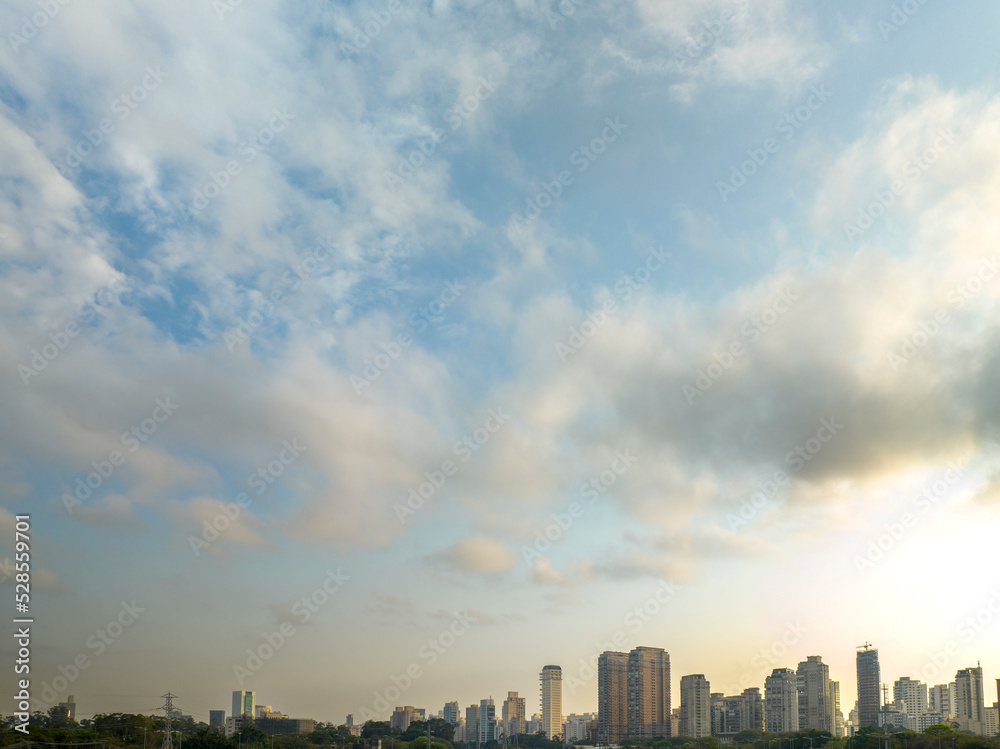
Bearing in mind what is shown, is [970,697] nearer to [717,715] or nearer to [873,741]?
[717,715]

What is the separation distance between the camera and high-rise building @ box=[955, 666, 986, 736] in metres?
160

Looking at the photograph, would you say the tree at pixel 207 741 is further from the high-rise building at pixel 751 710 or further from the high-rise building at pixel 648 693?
the high-rise building at pixel 751 710

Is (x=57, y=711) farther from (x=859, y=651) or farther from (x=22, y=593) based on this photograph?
(x=859, y=651)

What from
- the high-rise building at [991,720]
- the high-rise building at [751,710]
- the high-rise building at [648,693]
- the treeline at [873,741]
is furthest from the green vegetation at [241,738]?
the high-rise building at [991,720]

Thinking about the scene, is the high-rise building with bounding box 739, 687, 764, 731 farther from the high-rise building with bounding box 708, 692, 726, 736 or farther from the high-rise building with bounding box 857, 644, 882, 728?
the high-rise building with bounding box 857, 644, 882, 728

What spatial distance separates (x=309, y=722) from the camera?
167500 millimetres

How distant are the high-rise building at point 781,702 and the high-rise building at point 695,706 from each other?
13.3 metres

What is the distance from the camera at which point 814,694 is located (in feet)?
559

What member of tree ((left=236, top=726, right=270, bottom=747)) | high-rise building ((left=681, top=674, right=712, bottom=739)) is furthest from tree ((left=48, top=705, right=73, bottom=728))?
high-rise building ((left=681, top=674, right=712, bottom=739))

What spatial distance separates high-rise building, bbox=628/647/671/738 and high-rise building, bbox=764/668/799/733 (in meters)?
21.9

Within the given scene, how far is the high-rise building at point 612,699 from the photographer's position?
6975 inches

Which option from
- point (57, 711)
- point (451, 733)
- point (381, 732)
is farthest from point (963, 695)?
point (57, 711)

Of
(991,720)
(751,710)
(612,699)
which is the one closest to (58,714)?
(612,699)

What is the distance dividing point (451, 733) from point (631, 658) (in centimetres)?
4538
